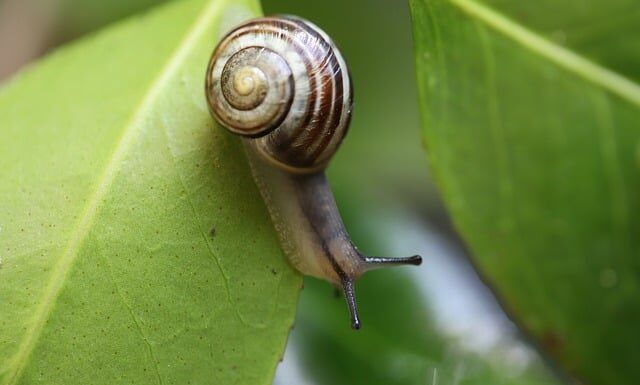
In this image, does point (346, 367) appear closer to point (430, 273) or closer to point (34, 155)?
point (430, 273)

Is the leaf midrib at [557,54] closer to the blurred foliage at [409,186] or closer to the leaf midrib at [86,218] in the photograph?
the blurred foliage at [409,186]

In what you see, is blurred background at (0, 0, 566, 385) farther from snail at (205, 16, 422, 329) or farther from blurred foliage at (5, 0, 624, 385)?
snail at (205, 16, 422, 329)

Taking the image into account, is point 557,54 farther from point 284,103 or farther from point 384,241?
point 384,241

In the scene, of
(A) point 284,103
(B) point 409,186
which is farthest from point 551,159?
(B) point 409,186

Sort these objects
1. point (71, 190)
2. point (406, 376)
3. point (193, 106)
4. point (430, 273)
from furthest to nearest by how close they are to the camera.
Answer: point (430, 273)
point (406, 376)
point (193, 106)
point (71, 190)

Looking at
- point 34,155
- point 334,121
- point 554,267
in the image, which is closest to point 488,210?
point 554,267

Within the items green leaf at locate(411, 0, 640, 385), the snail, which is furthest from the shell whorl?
green leaf at locate(411, 0, 640, 385)
